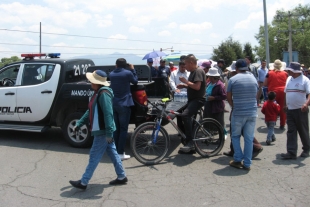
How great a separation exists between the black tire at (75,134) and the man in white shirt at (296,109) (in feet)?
12.7

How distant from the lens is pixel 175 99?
7.38 m

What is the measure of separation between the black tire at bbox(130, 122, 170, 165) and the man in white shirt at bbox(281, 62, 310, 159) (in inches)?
88.0

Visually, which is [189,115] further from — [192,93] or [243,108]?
[243,108]

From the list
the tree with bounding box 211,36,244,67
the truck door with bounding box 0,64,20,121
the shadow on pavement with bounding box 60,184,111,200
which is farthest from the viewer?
the tree with bounding box 211,36,244,67

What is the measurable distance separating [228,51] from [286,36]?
27.8 meters

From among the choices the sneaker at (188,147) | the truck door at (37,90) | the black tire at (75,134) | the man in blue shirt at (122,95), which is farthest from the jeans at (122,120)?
the truck door at (37,90)

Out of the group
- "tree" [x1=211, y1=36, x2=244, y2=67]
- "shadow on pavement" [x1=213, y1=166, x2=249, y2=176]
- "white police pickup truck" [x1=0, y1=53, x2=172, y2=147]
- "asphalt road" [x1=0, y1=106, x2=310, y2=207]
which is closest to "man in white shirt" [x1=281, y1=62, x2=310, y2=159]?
"asphalt road" [x1=0, y1=106, x2=310, y2=207]

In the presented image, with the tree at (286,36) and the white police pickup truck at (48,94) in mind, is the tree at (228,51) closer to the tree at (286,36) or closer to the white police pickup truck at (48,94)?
the tree at (286,36)

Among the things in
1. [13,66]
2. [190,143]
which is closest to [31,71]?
[13,66]

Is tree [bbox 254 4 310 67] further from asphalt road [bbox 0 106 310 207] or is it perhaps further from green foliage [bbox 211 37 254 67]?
asphalt road [bbox 0 106 310 207]

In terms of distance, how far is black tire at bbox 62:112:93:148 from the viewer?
288 inches

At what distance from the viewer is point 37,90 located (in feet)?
25.1

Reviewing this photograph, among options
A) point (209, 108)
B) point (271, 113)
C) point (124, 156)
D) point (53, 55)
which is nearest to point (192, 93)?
point (209, 108)

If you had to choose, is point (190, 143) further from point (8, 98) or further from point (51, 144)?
point (8, 98)
